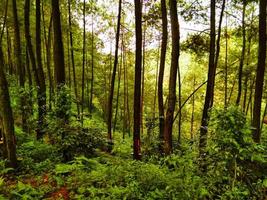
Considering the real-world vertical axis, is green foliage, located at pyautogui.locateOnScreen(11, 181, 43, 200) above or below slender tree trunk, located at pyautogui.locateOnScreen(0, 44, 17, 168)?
below

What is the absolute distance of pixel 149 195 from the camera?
17.3 ft

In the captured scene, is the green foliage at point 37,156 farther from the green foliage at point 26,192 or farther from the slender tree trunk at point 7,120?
the green foliage at point 26,192

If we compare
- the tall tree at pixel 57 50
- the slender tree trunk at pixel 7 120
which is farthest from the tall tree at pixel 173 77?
the slender tree trunk at pixel 7 120

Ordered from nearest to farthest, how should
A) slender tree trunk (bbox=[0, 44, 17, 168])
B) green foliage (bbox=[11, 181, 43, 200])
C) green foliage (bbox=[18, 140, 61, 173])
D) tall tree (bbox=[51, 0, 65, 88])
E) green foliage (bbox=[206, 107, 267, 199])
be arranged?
green foliage (bbox=[206, 107, 267, 199]) < green foliage (bbox=[11, 181, 43, 200]) < slender tree trunk (bbox=[0, 44, 17, 168]) < green foliage (bbox=[18, 140, 61, 173]) < tall tree (bbox=[51, 0, 65, 88])

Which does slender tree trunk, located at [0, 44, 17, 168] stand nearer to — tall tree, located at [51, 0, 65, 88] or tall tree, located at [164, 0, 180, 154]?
tall tree, located at [51, 0, 65, 88]

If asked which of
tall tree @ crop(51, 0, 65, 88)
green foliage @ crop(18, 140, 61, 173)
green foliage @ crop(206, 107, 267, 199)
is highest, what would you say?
tall tree @ crop(51, 0, 65, 88)

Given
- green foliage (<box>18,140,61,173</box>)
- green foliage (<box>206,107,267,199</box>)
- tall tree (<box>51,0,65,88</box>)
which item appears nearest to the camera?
green foliage (<box>206,107,267,199</box>)

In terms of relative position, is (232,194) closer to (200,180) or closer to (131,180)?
(200,180)

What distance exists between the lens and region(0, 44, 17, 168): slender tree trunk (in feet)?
22.0

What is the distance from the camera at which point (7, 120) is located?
6906 mm

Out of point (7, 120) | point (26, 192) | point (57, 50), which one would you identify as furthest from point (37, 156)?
point (57, 50)

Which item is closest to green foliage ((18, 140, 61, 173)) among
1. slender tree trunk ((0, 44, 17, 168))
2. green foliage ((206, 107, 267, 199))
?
slender tree trunk ((0, 44, 17, 168))

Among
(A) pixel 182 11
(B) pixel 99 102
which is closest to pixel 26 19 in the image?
(A) pixel 182 11

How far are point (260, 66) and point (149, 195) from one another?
17.1ft
